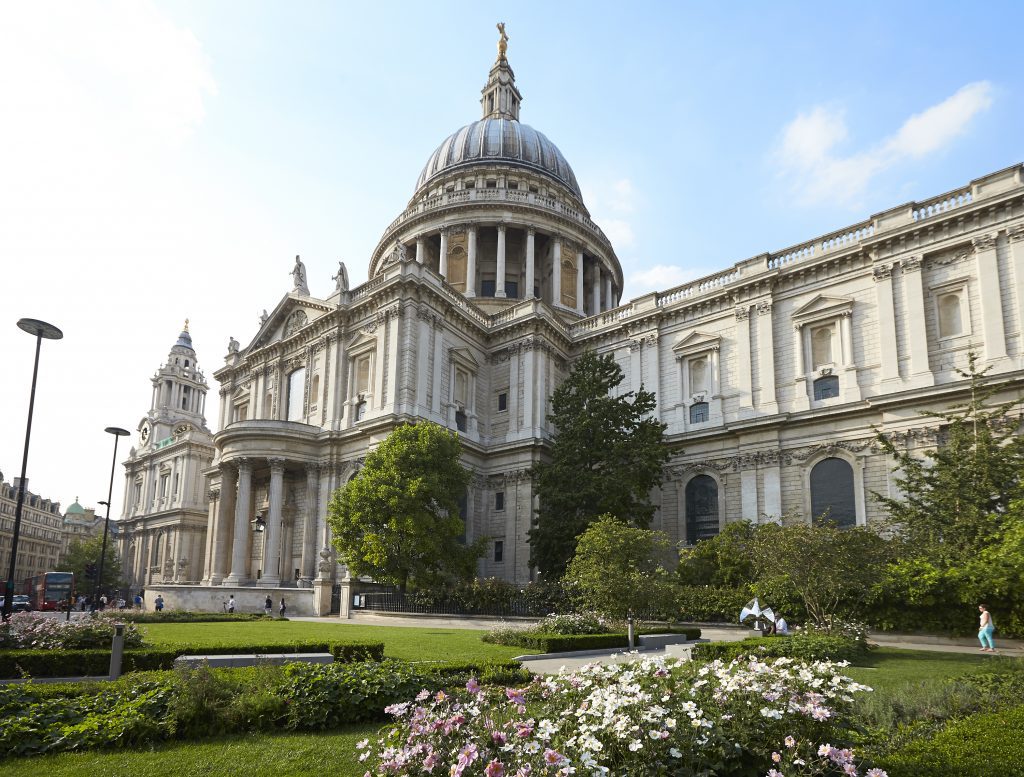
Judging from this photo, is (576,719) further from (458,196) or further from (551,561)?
(458,196)

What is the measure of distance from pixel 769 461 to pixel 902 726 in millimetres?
28030

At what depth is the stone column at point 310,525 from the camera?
3862cm

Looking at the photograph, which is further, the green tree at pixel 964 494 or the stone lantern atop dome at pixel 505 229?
the stone lantern atop dome at pixel 505 229

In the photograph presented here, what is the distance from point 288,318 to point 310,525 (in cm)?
1657

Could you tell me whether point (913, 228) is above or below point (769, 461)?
above

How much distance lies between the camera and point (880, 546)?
2192 cm

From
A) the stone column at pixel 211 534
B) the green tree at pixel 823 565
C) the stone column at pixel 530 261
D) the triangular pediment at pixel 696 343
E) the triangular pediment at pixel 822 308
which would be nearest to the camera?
the green tree at pixel 823 565

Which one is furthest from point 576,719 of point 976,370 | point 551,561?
point 976,370

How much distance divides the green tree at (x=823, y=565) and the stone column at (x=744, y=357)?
52.2ft

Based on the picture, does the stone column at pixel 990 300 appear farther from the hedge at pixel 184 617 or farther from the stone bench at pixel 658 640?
the hedge at pixel 184 617

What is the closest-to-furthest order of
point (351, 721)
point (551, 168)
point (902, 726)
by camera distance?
1. point (902, 726)
2. point (351, 721)
3. point (551, 168)

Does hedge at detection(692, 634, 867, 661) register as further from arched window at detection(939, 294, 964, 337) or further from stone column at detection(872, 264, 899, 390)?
arched window at detection(939, 294, 964, 337)

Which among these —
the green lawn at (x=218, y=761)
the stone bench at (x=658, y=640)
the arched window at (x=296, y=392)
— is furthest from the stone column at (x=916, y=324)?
the arched window at (x=296, y=392)

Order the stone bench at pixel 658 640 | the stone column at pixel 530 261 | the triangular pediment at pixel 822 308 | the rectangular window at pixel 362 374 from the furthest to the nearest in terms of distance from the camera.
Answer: the stone column at pixel 530 261 < the rectangular window at pixel 362 374 < the triangular pediment at pixel 822 308 < the stone bench at pixel 658 640
